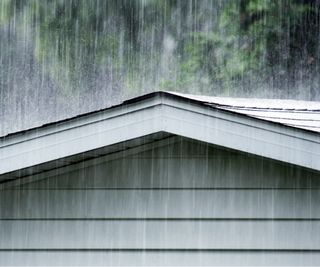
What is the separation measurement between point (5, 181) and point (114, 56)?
53.9 feet

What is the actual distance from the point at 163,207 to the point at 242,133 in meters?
0.67

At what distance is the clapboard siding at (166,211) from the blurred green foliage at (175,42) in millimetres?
14108

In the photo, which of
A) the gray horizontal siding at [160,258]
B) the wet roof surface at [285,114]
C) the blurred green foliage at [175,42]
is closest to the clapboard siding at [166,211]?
the gray horizontal siding at [160,258]

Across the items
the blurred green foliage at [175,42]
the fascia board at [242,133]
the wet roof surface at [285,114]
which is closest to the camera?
the fascia board at [242,133]

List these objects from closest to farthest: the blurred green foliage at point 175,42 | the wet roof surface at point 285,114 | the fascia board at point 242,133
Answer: the fascia board at point 242,133, the wet roof surface at point 285,114, the blurred green foliage at point 175,42

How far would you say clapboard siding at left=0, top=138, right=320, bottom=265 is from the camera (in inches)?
167

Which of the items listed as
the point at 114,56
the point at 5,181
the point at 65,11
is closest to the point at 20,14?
the point at 65,11

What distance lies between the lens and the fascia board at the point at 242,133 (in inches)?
156

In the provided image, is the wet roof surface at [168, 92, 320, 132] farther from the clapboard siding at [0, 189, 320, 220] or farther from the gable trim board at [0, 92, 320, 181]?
the clapboard siding at [0, 189, 320, 220]

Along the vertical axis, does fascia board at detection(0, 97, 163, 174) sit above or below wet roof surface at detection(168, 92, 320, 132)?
below

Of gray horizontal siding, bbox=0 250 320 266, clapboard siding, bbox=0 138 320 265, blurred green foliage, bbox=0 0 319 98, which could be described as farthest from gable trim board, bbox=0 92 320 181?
blurred green foliage, bbox=0 0 319 98

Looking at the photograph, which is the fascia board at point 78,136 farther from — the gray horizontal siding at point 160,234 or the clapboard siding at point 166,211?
the gray horizontal siding at point 160,234

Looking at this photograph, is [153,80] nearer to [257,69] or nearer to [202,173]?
[257,69]

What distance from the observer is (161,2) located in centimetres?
2062
